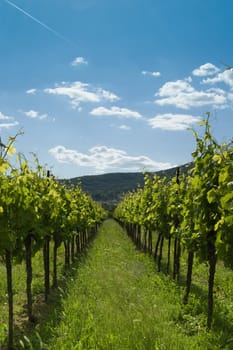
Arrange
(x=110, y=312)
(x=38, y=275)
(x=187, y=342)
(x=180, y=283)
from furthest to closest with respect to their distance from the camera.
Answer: (x=38, y=275) < (x=180, y=283) < (x=110, y=312) < (x=187, y=342)

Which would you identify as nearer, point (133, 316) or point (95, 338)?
point (95, 338)

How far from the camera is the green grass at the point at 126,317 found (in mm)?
7684

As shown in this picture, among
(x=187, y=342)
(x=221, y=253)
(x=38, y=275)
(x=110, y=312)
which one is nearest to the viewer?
(x=221, y=253)

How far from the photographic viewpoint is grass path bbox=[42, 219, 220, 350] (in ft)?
A: 24.9

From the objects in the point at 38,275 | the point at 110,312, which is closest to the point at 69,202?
the point at 38,275

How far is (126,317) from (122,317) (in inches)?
Answer: 3.6

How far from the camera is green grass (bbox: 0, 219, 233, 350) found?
303 inches

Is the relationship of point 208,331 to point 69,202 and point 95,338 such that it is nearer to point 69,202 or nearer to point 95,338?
point 95,338

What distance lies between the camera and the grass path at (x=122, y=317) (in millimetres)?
7594

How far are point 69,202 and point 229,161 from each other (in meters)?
11.4

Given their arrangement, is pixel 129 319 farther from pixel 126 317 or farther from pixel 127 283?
pixel 127 283

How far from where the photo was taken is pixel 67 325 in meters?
8.79

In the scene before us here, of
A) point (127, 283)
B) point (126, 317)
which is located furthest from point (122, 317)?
point (127, 283)

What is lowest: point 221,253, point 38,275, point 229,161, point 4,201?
point 38,275
